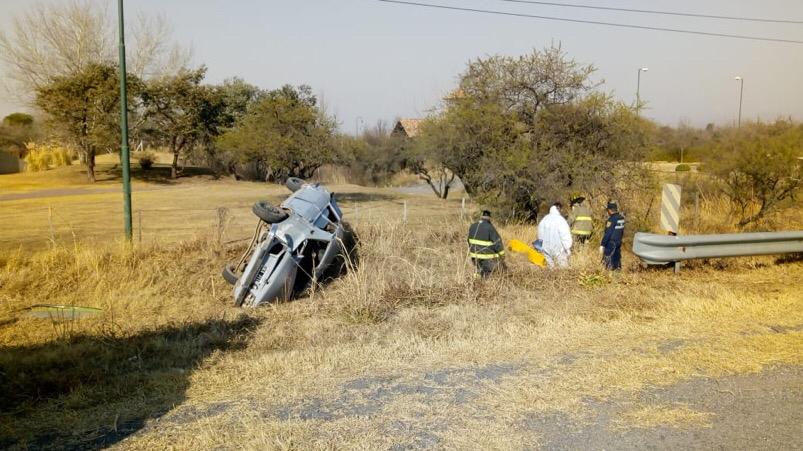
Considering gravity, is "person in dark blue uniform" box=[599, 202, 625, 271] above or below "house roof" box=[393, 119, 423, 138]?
below

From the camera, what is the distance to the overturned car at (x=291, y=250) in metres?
9.60

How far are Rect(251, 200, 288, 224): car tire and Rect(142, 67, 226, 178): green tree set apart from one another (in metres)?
37.2

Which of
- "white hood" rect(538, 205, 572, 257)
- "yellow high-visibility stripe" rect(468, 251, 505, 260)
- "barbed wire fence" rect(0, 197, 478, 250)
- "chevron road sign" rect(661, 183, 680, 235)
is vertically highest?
"chevron road sign" rect(661, 183, 680, 235)

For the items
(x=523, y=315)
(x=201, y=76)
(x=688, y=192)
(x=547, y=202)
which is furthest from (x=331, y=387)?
(x=201, y=76)

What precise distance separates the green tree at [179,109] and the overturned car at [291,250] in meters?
36.8

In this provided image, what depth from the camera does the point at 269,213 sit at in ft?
33.3

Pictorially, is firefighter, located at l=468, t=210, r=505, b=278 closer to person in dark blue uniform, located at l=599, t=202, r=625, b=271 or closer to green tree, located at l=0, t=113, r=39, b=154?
person in dark blue uniform, located at l=599, t=202, r=625, b=271

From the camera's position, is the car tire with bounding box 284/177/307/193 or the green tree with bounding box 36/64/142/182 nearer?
the car tire with bounding box 284/177/307/193

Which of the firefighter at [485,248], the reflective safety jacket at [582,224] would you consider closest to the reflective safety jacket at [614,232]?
the reflective safety jacket at [582,224]

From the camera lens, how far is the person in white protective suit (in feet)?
36.9

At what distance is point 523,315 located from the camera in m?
7.34

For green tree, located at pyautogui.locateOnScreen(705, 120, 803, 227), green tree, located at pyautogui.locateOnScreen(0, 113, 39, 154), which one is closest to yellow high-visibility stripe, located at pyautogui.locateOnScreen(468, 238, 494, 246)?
green tree, located at pyautogui.locateOnScreen(705, 120, 803, 227)

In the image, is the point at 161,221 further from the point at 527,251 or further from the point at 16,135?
the point at 16,135

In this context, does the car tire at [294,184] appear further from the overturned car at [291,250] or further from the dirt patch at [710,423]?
the dirt patch at [710,423]
